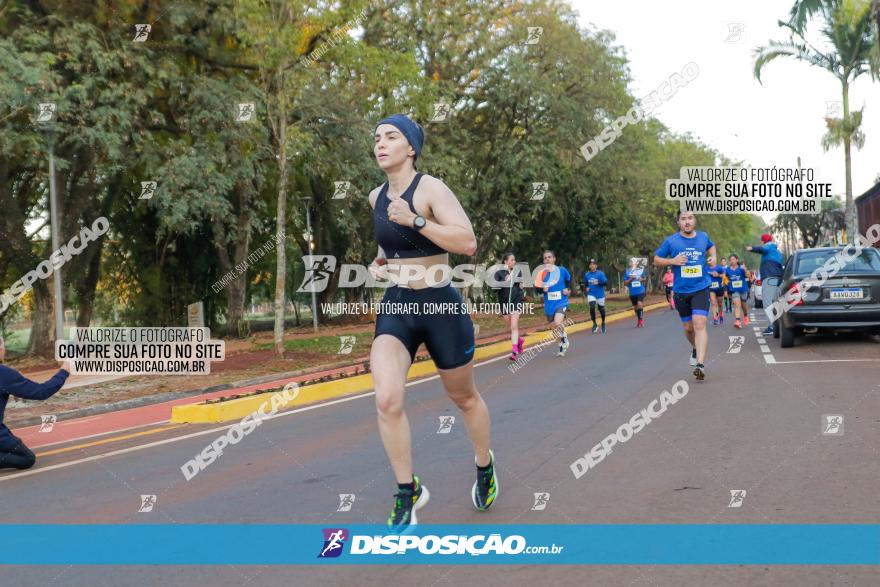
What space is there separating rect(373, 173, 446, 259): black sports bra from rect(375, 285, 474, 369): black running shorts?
19 cm

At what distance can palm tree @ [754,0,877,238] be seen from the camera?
26594mm

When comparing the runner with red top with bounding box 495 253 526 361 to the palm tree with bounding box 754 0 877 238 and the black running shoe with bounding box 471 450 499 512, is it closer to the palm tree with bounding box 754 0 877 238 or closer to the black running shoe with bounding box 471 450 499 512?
the black running shoe with bounding box 471 450 499 512

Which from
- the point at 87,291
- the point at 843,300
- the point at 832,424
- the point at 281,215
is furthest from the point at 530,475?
the point at 87,291

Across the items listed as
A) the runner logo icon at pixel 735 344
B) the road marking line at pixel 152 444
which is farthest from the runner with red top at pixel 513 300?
the road marking line at pixel 152 444

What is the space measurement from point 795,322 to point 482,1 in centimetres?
1752

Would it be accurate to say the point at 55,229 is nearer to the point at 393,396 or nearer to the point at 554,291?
the point at 554,291

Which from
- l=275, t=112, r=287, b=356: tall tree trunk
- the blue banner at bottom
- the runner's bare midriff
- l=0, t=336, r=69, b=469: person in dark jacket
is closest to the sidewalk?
l=0, t=336, r=69, b=469: person in dark jacket

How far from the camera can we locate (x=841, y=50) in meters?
27.5

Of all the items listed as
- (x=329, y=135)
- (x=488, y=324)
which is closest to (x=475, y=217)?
(x=488, y=324)

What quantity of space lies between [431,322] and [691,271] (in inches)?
263

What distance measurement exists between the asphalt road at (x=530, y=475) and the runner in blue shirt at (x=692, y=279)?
534 millimetres

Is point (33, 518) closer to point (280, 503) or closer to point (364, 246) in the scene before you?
point (280, 503)

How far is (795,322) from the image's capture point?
43.4 ft

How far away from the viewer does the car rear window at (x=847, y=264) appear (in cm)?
A: 1311
